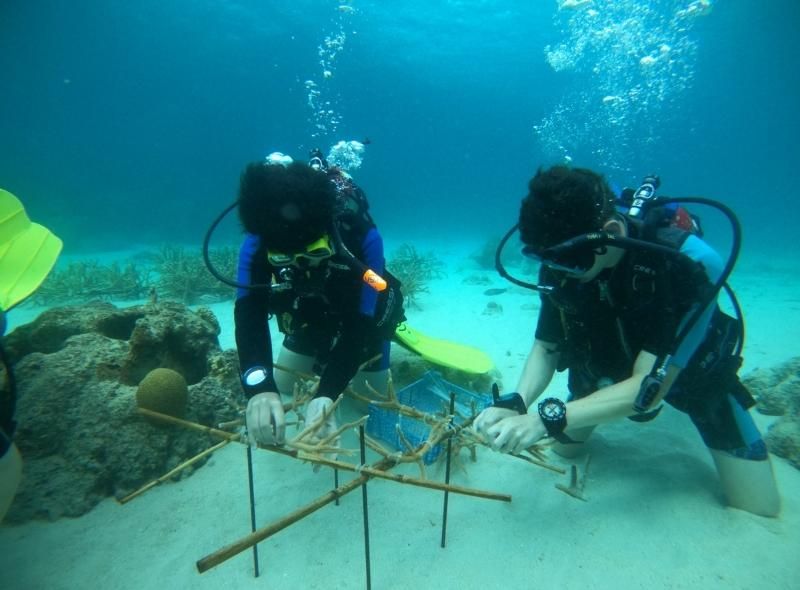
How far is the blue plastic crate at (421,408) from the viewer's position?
12.0ft

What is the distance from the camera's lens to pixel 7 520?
2.88 m

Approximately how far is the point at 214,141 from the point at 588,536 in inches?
4393

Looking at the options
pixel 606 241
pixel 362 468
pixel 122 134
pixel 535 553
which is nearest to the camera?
pixel 362 468

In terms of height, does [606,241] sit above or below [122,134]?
below

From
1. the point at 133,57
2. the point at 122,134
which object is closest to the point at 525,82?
the point at 133,57

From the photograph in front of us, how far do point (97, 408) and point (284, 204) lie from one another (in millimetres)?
2593

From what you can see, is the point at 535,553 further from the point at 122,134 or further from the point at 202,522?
the point at 122,134

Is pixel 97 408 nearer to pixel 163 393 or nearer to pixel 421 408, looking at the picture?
pixel 163 393

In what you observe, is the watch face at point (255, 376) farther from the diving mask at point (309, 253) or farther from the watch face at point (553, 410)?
the watch face at point (553, 410)

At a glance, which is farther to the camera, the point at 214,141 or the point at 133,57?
the point at 214,141

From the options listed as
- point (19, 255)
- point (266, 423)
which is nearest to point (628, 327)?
point (266, 423)

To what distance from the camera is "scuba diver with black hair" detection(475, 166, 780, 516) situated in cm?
228

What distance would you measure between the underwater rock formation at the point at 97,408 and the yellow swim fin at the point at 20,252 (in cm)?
64

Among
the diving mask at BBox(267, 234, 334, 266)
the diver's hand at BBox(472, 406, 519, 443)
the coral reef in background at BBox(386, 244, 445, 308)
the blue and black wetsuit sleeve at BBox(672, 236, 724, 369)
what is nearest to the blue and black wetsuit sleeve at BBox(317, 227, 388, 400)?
the diving mask at BBox(267, 234, 334, 266)
